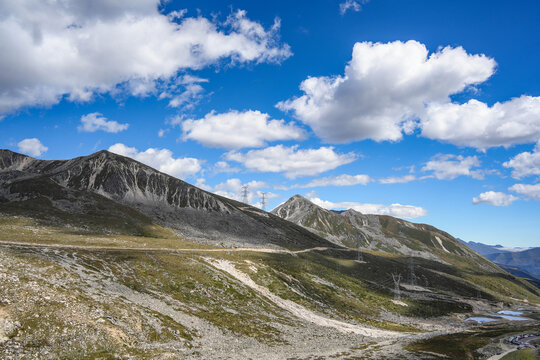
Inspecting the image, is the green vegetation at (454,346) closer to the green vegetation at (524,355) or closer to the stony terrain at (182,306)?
the stony terrain at (182,306)

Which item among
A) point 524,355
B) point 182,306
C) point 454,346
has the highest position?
Answer: point 182,306

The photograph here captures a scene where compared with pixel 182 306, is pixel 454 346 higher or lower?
lower

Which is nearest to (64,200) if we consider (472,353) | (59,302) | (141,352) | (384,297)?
(59,302)

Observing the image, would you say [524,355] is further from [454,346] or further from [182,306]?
[182,306]

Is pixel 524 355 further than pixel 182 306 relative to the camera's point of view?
Yes

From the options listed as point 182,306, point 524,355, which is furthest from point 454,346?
point 182,306

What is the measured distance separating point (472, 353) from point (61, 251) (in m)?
99.7

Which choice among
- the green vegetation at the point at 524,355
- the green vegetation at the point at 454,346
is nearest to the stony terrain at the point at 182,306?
the green vegetation at the point at 454,346

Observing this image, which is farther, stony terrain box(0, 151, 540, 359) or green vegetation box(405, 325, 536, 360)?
green vegetation box(405, 325, 536, 360)

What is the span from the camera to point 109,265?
242 feet

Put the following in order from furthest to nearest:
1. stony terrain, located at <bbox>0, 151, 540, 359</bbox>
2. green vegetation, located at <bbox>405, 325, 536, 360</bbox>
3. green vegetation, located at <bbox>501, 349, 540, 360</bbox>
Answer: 1. green vegetation, located at <bbox>501, 349, 540, 360</bbox>
2. green vegetation, located at <bbox>405, 325, 536, 360</bbox>
3. stony terrain, located at <bbox>0, 151, 540, 359</bbox>

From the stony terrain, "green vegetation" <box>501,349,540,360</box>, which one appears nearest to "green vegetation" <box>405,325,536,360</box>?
the stony terrain

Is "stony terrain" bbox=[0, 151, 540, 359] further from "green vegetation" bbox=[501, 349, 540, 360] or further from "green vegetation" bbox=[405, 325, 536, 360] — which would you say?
"green vegetation" bbox=[501, 349, 540, 360]

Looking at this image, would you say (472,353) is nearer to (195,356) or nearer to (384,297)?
(195,356)
